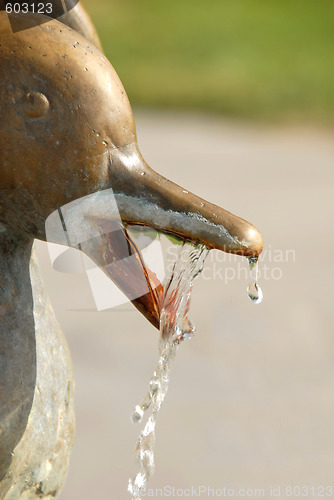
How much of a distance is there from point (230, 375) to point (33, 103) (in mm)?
1425

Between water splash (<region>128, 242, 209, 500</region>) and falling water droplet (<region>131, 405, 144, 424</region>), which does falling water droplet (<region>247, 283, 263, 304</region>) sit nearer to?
water splash (<region>128, 242, 209, 500</region>)

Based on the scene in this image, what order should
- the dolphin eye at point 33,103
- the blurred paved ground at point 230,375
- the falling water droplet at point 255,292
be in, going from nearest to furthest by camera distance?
1. the dolphin eye at point 33,103
2. the falling water droplet at point 255,292
3. the blurred paved ground at point 230,375

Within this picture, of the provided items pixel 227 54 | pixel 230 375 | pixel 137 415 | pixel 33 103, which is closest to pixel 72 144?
pixel 33 103

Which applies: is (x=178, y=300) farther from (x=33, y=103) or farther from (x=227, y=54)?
(x=227, y=54)

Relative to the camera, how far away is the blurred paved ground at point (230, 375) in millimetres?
1766

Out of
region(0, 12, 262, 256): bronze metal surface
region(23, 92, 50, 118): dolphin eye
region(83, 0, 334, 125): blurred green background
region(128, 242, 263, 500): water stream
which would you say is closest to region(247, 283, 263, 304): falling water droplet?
region(128, 242, 263, 500): water stream

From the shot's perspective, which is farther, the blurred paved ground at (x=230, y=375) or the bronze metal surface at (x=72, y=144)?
the blurred paved ground at (x=230, y=375)

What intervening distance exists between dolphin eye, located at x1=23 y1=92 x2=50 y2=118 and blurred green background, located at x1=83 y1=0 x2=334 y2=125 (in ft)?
13.9

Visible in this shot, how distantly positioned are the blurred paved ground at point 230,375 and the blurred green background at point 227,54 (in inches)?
78.1

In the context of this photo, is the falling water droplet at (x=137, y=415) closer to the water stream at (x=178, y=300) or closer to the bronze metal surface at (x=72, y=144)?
the water stream at (x=178, y=300)

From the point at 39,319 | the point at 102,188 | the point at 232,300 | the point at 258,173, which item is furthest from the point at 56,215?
the point at 258,173

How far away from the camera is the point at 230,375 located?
2.14 metres

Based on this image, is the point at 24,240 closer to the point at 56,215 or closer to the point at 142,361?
the point at 56,215

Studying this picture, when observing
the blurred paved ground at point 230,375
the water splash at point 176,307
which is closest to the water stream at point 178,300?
the water splash at point 176,307
